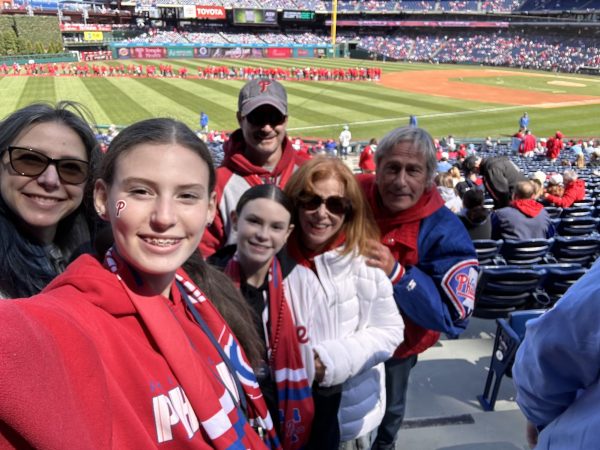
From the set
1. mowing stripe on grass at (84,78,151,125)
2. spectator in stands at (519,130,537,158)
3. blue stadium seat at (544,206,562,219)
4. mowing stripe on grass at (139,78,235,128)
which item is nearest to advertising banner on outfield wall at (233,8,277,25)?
mowing stripe on grass at (139,78,235,128)

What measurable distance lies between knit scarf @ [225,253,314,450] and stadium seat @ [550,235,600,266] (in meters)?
4.93

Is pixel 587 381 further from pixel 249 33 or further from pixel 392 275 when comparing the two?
pixel 249 33

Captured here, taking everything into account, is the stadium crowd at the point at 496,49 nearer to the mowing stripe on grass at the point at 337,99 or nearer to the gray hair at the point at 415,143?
the mowing stripe on grass at the point at 337,99

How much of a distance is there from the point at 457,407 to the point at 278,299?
8.06ft

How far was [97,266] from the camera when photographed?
1.21 m

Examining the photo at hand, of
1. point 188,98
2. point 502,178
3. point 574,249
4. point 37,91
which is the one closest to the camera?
point 574,249

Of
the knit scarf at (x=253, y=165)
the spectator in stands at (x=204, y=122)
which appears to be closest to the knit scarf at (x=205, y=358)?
the knit scarf at (x=253, y=165)

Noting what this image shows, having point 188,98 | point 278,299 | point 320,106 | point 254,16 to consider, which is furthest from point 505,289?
point 254,16

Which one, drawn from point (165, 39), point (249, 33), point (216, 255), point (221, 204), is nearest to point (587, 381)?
point (216, 255)

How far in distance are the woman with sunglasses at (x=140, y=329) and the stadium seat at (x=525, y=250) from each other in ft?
15.8

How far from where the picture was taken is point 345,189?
7.59ft

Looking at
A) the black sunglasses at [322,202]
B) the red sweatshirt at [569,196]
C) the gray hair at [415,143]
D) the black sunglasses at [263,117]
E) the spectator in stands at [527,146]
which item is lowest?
the spectator in stands at [527,146]

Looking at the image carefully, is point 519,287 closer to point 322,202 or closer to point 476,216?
point 476,216

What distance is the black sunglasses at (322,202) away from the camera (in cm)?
226
